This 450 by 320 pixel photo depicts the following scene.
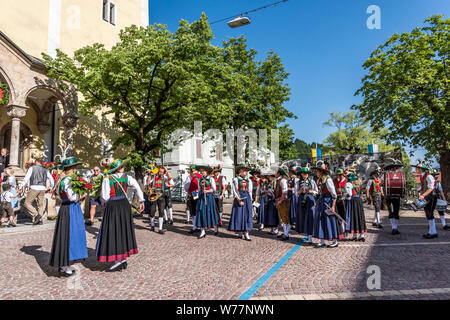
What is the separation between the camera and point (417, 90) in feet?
60.5

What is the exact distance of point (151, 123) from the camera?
576 inches

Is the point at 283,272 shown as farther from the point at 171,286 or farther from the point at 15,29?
the point at 15,29

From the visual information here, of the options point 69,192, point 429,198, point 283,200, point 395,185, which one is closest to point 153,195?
point 283,200

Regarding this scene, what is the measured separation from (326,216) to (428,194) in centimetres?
363

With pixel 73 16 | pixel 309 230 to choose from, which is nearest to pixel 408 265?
pixel 309 230

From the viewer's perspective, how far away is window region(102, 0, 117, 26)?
70.4ft

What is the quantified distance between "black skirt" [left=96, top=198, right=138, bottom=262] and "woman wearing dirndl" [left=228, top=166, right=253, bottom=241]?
11.7ft

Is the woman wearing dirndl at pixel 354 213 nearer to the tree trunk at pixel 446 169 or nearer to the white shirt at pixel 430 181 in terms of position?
the white shirt at pixel 430 181

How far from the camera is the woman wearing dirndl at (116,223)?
213 inches

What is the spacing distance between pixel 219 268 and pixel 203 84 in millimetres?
10094

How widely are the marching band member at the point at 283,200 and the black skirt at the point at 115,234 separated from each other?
15.0 feet

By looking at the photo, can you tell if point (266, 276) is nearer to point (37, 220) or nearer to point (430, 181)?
point (430, 181)

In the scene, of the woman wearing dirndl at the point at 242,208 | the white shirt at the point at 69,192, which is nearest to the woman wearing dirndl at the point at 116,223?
the white shirt at the point at 69,192

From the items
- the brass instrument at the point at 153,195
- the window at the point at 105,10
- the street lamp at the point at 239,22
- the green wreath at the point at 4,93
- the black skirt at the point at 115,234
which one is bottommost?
the black skirt at the point at 115,234
